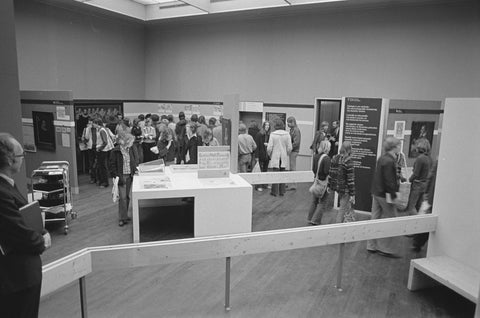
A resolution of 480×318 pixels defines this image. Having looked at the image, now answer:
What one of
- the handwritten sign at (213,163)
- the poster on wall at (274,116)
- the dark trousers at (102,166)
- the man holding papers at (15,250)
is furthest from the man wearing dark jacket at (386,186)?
the dark trousers at (102,166)

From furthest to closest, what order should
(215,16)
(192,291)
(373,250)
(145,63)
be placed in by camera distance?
(145,63) → (215,16) → (373,250) → (192,291)

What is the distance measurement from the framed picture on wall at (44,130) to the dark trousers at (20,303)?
6.97 metres

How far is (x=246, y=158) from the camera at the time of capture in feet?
27.9

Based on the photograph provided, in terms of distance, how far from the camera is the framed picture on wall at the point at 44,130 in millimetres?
8414

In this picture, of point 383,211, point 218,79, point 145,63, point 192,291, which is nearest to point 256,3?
point 218,79

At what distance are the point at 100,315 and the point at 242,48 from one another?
10.0m

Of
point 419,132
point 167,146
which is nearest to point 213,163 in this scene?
point 167,146

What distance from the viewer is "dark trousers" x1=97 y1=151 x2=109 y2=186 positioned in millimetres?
9102

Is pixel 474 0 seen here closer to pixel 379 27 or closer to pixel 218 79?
pixel 379 27

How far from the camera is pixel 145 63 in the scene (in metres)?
13.9

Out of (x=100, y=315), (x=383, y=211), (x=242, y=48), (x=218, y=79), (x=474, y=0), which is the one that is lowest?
(x=100, y=315)

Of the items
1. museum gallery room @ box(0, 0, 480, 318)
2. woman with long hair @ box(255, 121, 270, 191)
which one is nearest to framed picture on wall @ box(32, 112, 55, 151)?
museum gallery room @ box(0, 0, 480, 318)

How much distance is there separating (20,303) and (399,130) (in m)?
6.78

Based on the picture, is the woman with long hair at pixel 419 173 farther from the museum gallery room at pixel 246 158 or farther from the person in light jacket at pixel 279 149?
the person in light jacket at pixel 279 149
